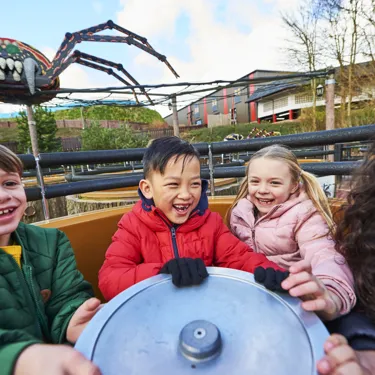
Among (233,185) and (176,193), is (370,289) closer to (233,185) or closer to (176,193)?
(176,193)

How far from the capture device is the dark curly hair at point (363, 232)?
73cm

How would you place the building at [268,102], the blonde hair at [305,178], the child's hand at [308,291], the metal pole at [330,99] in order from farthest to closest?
the building at [268,102] < the metal pole at [330,99] < the blonde hair at [305,178] < the child's hand at [308,291]

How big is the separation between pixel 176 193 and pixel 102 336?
0.61 meters

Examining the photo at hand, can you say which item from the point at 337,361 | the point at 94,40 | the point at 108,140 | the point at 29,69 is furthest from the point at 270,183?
the point at 108,140

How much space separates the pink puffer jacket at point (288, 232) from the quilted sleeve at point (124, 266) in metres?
0.53

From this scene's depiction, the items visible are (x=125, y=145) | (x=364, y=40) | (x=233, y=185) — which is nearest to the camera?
(x=233, y=185)

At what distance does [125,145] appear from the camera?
12938mm

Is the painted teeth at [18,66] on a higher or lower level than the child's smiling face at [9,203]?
higher

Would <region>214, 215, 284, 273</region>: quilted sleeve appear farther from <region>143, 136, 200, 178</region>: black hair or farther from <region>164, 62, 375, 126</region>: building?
<region>164, 62, 375, 126</region>: building

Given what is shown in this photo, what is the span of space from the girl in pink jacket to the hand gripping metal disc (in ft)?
1.33

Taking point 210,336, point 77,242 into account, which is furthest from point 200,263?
point 77,242

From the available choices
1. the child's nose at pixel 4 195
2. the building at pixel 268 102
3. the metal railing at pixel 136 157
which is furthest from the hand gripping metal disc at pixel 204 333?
the building at pixel 268 102

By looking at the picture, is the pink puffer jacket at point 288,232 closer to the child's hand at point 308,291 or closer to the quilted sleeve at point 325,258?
the quilted sleeve at point 325,258

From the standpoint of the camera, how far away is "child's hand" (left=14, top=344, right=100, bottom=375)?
0.46 meters
